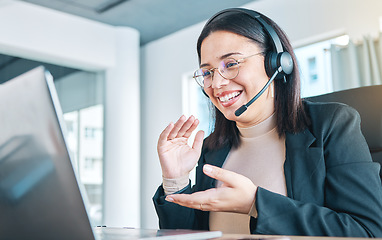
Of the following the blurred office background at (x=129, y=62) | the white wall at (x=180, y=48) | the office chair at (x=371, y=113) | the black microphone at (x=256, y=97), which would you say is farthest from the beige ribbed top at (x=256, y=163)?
the white wall at (x=180, y=48)

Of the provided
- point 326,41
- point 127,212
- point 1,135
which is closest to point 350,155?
point 1,135

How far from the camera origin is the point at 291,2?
399cm

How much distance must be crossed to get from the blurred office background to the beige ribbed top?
2.53 m

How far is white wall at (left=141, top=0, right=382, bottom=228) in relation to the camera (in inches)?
142

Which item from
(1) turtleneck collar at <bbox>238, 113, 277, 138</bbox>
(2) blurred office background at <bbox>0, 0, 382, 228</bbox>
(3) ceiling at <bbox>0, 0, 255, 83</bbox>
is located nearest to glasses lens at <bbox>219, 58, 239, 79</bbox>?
(1) turtleneck collar at <bbox>238, 113, 277, 138</bbox>

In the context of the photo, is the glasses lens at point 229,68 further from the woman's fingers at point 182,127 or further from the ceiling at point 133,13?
the ceiling at point 133,13

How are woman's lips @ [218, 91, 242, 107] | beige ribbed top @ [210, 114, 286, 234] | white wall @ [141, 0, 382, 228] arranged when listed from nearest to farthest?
beige ribbed top @ [210, 114, 286, 234] → woman's lips @ [218, 91, 242, 107] → white wall @ [141, 0, 382, 228]

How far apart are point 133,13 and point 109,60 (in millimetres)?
666

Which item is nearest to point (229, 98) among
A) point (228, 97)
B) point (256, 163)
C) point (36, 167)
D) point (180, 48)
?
point (228, 97)

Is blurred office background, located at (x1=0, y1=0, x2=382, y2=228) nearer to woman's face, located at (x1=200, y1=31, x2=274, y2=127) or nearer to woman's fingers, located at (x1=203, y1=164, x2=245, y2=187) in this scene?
woman's face, located at (x1=200, y1=31, x2=274, y2=127)

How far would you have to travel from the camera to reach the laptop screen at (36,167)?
1.57ft

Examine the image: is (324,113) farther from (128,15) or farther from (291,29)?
(128,15)

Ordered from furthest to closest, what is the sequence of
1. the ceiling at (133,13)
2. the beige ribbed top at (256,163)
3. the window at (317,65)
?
1. the ceiling at (133,13)
2. the window at (317,65)
3. the beige ribbed top at (256,163)

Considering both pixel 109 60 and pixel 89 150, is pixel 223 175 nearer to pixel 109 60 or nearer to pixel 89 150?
pixel 89 150
